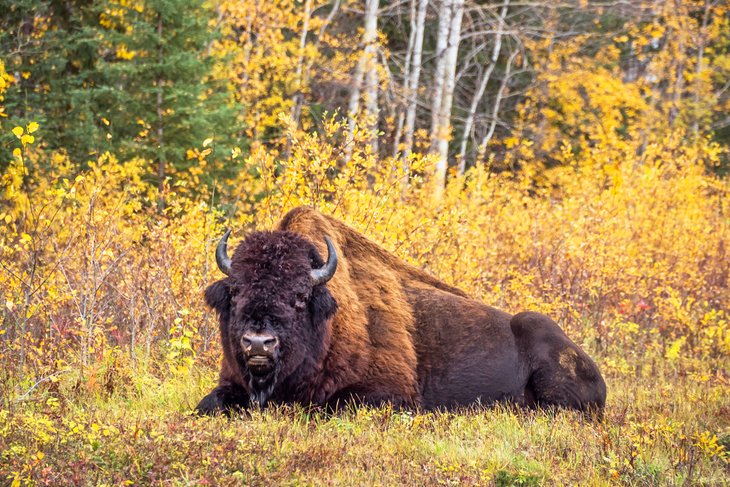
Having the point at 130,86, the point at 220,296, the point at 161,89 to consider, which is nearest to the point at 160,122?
the point at 161,89

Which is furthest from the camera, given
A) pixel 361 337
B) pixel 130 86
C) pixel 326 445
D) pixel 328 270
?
pixel 130 86

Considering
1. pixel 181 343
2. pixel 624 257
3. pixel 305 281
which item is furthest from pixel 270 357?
pixel 624 257

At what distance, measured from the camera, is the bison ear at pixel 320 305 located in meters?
7.04

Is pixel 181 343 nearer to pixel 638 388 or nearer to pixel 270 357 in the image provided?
pixel 270 357

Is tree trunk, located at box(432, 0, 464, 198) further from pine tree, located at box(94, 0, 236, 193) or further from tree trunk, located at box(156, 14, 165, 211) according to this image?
tree trunk, located at box(156, 14, 165, 211)

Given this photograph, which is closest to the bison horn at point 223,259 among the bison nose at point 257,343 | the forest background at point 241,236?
the bison nose at point 257,343

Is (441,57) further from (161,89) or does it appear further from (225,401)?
(225,401)

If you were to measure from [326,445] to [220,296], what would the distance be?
1697 mm

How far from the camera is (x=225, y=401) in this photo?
6.91 meters

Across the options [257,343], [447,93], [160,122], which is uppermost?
[447,93]

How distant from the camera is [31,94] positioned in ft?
52.4

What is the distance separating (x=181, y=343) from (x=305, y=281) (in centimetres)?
135

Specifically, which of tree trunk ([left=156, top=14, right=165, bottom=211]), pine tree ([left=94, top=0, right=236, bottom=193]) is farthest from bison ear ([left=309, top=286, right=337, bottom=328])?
tree trunk ([left=156, top=14, right=165, bottom=211])

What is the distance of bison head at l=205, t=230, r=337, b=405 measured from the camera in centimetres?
669
